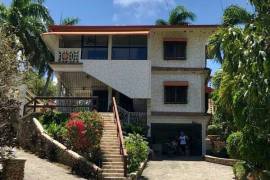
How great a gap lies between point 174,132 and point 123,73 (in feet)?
16.6

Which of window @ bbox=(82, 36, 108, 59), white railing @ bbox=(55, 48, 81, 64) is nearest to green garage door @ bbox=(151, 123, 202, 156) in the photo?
window @ bbox=(82, 36, 108, 59)

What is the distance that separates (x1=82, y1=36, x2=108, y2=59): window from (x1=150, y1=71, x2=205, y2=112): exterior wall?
362 centimetres

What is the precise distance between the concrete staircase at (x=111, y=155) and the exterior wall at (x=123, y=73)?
6126 mm

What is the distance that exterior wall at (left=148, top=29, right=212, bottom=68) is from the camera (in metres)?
34.4

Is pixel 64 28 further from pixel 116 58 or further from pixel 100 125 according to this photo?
pixel 100 125

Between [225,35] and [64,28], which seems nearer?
[225,35]

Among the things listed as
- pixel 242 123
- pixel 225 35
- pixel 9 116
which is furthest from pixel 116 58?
pixel 225 35

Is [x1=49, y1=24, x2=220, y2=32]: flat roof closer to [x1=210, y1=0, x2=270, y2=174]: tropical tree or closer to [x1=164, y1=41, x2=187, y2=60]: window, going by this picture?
[x1=164, y1=41, x2=187, y2=60]: window

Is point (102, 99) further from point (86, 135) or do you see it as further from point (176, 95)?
point (86, 135)

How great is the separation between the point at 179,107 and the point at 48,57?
531 inches

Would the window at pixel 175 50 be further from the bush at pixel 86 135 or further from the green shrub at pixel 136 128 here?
the bush at pixel 86 135

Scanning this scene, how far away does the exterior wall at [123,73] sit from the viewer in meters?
32.9

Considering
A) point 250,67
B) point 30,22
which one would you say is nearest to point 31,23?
point 30,22

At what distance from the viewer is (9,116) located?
16.2 meters
